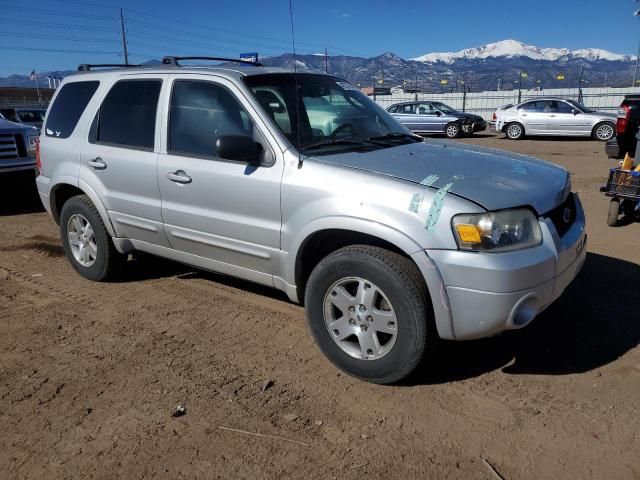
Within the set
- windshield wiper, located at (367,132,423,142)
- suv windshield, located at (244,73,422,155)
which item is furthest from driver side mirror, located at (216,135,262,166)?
windshield wiper, located at (367,132,423,142)

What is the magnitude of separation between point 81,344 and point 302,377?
166cm

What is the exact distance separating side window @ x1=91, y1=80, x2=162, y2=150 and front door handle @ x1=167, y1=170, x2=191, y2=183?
0.38 metres

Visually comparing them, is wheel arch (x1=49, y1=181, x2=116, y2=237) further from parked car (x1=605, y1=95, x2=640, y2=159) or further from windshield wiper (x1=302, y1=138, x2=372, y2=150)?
parked car (x1=605, y1=95, x2=640, y2=159)

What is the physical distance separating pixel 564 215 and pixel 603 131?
17.0 meters

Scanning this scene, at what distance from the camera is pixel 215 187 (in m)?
3.69

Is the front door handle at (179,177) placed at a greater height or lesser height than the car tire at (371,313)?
greater

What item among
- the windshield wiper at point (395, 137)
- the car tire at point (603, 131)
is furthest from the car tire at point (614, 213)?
the car tire at point (603, 131)

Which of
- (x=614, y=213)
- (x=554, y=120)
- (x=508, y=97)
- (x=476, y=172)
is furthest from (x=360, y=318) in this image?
(x=508, y=97)

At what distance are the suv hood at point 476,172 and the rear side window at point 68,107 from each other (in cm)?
268

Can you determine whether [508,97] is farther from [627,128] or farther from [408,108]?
[627,128]

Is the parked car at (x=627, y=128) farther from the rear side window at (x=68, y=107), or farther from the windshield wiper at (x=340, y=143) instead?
the rear side window at (x=68, y=107)

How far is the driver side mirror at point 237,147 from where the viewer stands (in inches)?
129

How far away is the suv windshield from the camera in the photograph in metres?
3.62

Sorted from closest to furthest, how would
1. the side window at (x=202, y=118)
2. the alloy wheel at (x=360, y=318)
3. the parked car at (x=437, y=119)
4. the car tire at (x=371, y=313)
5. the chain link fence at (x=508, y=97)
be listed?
the car tire at (x=371, y=313), the alloy wheel at (x=360, y=318), the side window at (x=202, y=118), the parked car at (x=437, y=119), the chain link fence at (x=508, y=97)
